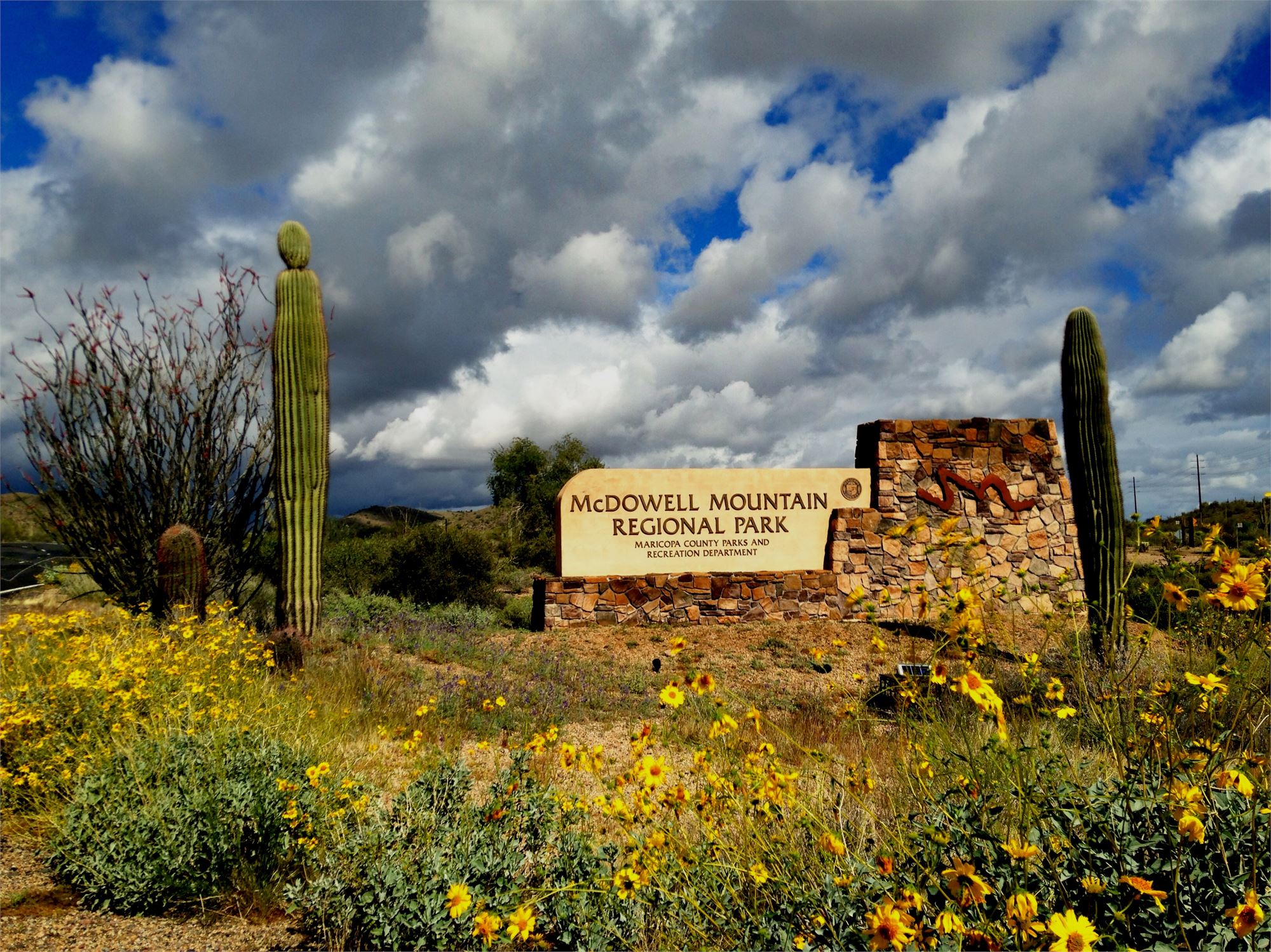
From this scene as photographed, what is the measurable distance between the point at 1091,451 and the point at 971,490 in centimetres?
386

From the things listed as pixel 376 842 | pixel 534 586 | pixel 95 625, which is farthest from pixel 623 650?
pixel 376 842

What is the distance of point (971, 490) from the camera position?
14398 millimetres

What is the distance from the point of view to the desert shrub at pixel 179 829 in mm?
3416

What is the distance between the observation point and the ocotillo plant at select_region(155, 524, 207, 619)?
7.75 meters

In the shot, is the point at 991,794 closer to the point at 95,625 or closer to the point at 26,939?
the point at 26,939

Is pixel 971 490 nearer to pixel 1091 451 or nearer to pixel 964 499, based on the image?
pixel 964 499

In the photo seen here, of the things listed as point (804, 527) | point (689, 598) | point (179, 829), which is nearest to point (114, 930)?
point (179, 829)

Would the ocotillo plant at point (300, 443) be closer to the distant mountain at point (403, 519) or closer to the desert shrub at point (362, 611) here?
the desert shrub at point (362, 611)

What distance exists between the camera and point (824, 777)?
394cm

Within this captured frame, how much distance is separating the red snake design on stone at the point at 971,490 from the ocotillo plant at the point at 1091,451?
10.6 feet

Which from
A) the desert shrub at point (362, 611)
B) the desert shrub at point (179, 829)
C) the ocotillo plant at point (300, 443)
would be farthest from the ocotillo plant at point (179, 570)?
the desert shrub at point (179, 829)

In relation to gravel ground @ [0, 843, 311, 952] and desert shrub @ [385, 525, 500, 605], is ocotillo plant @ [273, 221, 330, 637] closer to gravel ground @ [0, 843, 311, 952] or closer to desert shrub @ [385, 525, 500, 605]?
desert shrub @ [385, 525, 500, 605]

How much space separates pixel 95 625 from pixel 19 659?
62.3 inches

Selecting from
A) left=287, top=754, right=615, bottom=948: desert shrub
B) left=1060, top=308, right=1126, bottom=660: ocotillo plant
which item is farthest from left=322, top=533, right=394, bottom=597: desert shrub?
left=1060, top=308, right=1126, bottom=660: ocotillo plant
